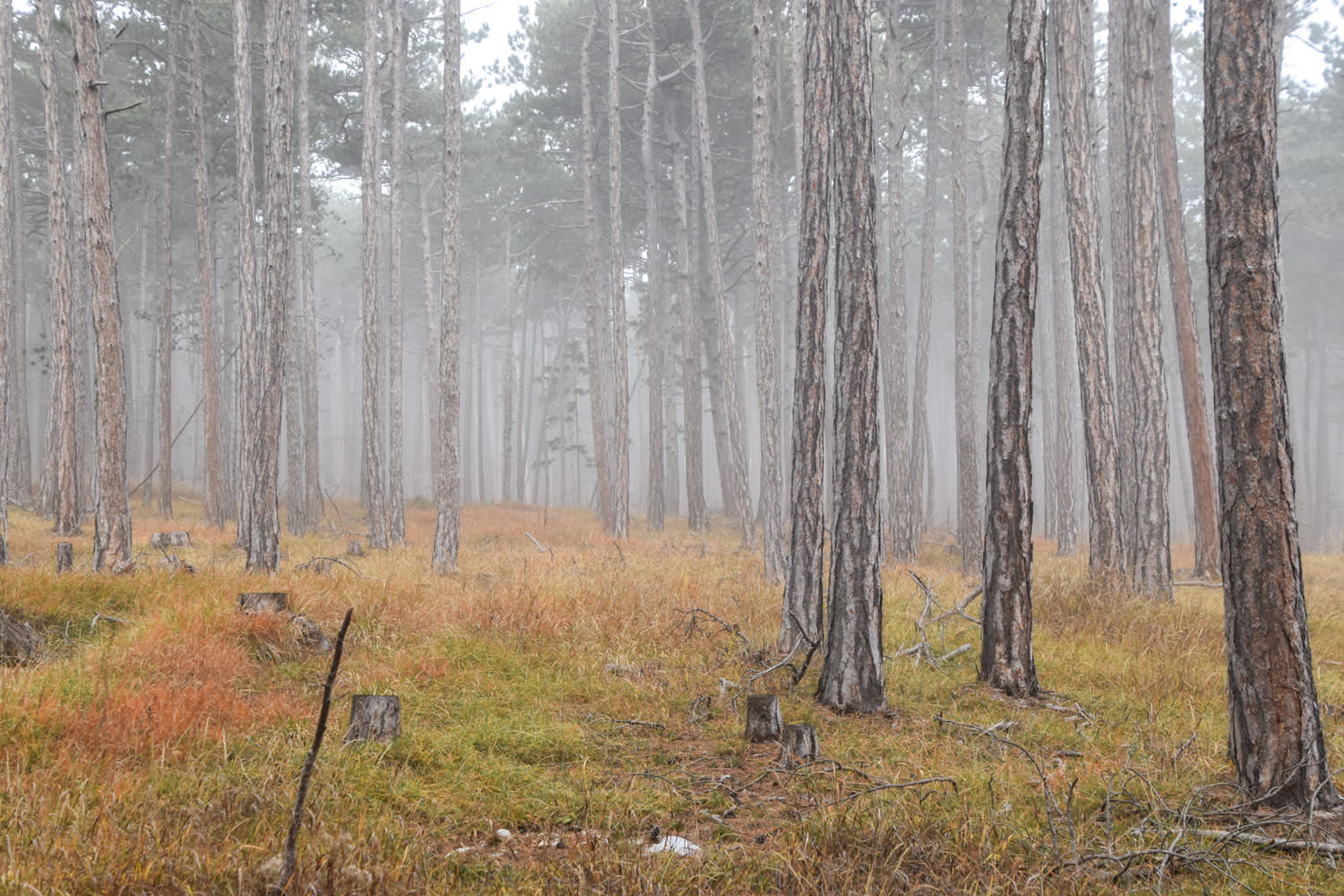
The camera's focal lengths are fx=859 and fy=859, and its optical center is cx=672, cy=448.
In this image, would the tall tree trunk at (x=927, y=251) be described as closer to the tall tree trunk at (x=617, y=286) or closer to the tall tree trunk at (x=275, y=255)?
the tall tree trunk at (x=617, y=286)

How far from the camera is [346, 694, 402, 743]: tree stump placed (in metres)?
4.33

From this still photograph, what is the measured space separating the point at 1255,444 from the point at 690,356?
57.6 feet

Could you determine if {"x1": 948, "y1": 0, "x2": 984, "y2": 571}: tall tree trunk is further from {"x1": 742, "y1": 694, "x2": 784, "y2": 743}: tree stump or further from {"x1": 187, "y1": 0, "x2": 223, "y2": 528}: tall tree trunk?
{"x1": 187, "y1": 0, "x2": 223, "y2": 528}: tall tree trunk

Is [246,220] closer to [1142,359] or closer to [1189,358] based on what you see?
[1142,359]

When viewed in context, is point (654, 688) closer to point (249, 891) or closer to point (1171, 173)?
point (249, 891)

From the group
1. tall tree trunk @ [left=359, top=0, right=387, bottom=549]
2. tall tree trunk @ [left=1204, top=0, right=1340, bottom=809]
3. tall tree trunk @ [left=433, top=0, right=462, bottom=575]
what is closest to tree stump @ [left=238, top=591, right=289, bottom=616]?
tall tree trunk @ [left=433, top=0, right=462, bottom=575]

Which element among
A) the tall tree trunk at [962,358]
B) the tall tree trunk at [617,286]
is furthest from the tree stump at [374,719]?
the tall tree trunk at [617,286]

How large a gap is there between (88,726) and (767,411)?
9576 millimetres

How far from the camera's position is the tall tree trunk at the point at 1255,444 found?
12.1 ft

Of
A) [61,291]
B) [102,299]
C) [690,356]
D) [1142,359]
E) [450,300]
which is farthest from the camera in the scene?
[690,356]

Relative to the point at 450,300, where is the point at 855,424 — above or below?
below

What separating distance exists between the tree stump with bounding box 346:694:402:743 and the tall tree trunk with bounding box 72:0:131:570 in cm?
602

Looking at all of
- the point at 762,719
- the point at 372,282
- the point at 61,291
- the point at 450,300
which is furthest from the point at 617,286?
the point at 762,719

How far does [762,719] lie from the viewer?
15.8ft
